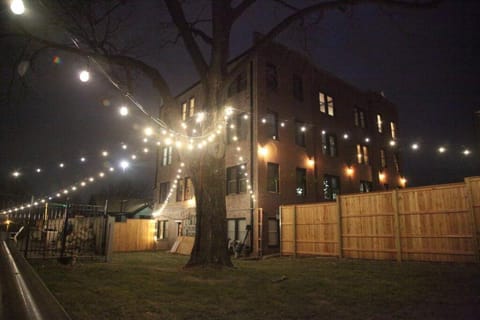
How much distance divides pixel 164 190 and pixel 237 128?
29.1 feet

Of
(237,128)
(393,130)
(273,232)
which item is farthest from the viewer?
(393,130)

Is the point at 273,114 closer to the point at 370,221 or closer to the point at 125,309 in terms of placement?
the point at 370,221

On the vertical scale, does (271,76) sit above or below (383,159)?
above

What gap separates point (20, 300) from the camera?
239cm

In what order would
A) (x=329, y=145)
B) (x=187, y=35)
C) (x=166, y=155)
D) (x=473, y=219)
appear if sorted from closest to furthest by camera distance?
(x=473, y=219) < (x=187, y=35) < (x=329, y=145) < (x=166, y=155)

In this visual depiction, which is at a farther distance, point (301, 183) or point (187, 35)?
point (301, 183)

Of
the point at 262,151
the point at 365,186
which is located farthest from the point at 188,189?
the point at 365,186

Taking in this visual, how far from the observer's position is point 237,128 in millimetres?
18094

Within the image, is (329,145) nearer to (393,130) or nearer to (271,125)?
(271,125)

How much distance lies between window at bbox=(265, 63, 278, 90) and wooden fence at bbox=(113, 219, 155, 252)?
39.5 ft

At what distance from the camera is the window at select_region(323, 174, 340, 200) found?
792 inches

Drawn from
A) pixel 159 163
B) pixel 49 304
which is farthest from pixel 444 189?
pixel 159 163

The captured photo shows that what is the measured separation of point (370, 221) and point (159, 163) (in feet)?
56.8

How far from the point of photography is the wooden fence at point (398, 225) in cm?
948
